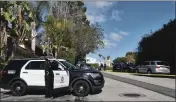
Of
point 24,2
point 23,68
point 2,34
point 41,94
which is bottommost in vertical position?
point 41,94

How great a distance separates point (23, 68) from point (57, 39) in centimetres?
3280

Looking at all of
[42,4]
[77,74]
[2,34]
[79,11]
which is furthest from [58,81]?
[79,11]

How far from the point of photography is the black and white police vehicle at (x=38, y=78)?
1595 cm

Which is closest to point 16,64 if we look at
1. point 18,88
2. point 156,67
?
point 18,88

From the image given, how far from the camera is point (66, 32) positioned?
49812mm

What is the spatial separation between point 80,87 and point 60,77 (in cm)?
117

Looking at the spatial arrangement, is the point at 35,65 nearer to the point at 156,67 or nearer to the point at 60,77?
the point at 60,77

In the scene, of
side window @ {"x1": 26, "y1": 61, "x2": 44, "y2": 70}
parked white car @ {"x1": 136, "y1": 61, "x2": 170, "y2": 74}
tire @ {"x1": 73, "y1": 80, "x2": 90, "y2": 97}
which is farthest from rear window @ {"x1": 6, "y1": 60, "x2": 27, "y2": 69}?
parked white car @ {"x1": 136, "y1": 61, "x2": 170, "y2": 74}

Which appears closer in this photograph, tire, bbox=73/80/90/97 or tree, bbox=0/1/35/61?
tire, bbox=73/80/90/97

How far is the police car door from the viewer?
49.7 ft

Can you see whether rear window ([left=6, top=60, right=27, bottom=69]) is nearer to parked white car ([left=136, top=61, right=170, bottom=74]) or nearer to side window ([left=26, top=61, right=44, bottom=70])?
side window ([left=26, top=61, right=44, bottom=70])

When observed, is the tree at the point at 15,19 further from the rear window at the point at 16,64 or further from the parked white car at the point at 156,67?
the parked white car at the point at 156,67

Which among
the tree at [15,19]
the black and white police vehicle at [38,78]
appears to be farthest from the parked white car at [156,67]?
the black and white police vehicle at [38,78]

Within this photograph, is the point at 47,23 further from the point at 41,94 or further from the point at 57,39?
the point at 41,94
